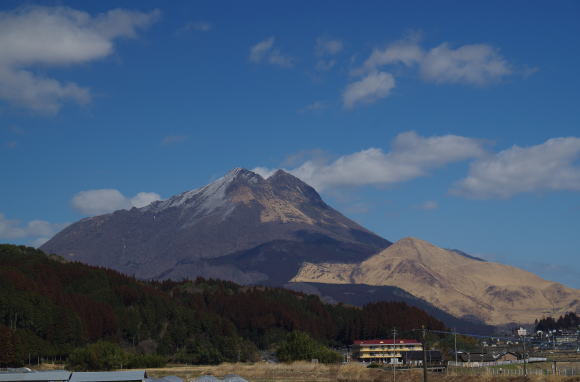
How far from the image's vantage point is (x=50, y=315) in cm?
17950

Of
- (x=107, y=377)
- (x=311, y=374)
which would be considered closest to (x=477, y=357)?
(x=311, y=374)

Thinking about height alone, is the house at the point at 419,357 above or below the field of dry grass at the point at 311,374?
above

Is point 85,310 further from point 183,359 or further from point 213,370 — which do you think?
point 213,370

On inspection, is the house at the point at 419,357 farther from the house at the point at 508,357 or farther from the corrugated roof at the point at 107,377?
the corrugated roof at the point at 107,377

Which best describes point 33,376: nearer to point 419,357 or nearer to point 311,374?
point 311,374

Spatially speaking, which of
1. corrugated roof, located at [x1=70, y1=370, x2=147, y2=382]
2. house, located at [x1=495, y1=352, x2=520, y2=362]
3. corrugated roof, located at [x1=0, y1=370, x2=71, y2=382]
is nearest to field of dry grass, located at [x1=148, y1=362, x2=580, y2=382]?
corrugated roof, located at [x1=70, y1=370, x2=147, y2=382]

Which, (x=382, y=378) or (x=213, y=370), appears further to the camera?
(x=213, y=370)

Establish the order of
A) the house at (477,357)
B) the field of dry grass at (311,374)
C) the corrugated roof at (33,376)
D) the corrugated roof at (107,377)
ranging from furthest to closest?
1. the house at (477,357)
2. the field of dry grass at (311,374)
3. the corrugated roof at (107,377)
4. the corrugated roof at (33,376)

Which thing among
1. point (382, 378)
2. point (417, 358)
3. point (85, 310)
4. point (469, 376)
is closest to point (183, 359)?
point (85, 310)

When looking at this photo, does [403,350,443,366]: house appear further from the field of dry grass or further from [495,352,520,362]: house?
the field of dry grass

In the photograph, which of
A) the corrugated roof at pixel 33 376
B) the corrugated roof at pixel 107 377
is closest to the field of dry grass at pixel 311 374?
the corrugated roof at pixel 107 377

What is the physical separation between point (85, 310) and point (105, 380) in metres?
92.1

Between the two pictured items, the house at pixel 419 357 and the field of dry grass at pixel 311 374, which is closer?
the field of dry grass at pixel 311 374

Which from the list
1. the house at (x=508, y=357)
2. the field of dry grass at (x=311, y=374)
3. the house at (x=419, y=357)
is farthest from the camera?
the house at (x=419, y=357)
